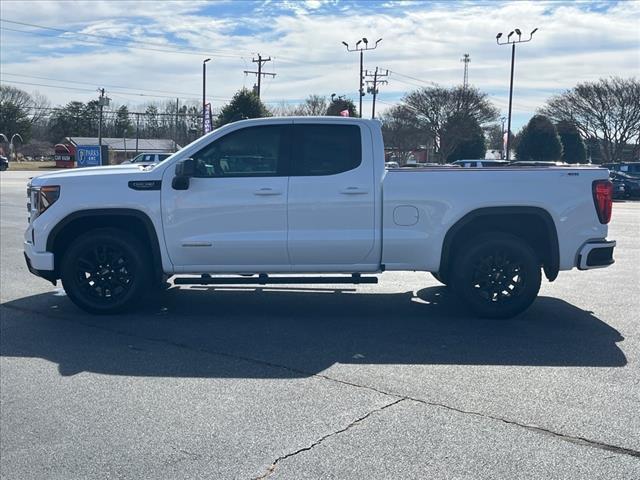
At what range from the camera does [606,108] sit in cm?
4478

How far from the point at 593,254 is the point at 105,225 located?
5266 millimetres

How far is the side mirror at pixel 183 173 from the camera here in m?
7.23

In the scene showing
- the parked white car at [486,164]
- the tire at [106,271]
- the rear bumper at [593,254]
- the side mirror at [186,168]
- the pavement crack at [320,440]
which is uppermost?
the parked white car at [486,164]

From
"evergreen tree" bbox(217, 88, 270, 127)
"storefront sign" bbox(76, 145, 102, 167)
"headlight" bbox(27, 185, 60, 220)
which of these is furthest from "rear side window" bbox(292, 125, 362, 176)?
"storefront sign" bbox(76, 145, 102, 167)

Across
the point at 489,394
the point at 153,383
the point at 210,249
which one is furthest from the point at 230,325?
the point at 489,394

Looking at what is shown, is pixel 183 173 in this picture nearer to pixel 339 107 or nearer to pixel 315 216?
pixel 315 216

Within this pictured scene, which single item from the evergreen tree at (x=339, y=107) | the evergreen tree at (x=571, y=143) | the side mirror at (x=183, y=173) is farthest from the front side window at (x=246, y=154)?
the evergreen tree at (x=571, y=143)

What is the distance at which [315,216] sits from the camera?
24.1ft

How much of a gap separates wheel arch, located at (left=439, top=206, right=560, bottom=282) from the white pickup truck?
15 millimetres

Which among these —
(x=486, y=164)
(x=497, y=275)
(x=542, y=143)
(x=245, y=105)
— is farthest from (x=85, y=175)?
(x=542, y=143)

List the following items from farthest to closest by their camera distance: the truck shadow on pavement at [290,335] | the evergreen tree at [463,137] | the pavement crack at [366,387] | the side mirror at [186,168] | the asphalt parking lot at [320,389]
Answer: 1. the evergreen tree at [463,137]
2. the side mirror at [186,168]
3. the truck shadow on pavement at [290,335]
4. the pavement crack at [366,387]
5. the asphalt parking lot at [320,389]

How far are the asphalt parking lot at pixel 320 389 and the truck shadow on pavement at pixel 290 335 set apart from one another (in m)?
0.03

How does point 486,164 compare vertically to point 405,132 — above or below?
below

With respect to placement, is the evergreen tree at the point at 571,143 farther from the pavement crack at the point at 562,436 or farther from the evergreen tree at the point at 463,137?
the pavement crack at the point at 562,436
